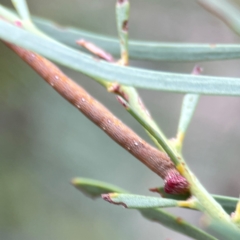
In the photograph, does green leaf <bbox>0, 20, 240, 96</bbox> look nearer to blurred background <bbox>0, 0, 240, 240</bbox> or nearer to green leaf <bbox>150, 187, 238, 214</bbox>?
green leaf <bbox>150, 187, 238, 214</bbox>

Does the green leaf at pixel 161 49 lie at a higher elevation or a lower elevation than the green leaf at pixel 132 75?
higher

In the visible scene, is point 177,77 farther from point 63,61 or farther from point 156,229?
point 156,229

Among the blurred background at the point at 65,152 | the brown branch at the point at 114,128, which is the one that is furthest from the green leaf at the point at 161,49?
the blurred background at the point at 65,152

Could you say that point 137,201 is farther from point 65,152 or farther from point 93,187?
point 65,152

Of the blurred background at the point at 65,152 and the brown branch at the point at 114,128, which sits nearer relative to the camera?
the brown branch at the point at 114,128

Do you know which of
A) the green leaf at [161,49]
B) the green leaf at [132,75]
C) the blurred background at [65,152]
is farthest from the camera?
the blurred background at [65,152]

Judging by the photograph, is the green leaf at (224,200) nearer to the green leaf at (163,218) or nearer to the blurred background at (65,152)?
the green leaf at (163,218)

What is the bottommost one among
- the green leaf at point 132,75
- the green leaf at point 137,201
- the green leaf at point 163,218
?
the green leaf at point 137,201
